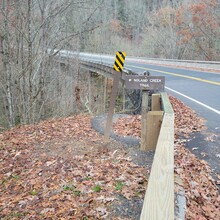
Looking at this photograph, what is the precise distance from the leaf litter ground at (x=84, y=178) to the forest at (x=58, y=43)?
4291 millimetres

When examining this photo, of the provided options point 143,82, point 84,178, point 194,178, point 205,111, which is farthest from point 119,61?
point 205,111

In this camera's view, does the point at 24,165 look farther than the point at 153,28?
No

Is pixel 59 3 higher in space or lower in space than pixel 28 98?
higher

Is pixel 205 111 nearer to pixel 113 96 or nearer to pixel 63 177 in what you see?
pixel 113 96

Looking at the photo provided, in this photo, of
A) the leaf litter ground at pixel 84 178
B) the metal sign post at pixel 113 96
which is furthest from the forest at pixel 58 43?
the metal sign post at pixel 113 96

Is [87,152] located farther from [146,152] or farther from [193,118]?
[193,118]

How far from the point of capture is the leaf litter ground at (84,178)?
13.4 ft

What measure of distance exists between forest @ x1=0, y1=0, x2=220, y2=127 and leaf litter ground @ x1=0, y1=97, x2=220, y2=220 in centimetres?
429

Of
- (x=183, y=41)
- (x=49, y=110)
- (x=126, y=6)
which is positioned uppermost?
(x=126, y=6)

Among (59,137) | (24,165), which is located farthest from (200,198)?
(59,137)

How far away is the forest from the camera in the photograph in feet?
35.4

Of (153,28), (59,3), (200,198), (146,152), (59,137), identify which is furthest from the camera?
(153,28)

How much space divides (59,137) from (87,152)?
5.37ft

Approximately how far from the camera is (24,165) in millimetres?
6227
